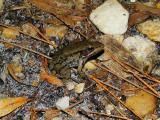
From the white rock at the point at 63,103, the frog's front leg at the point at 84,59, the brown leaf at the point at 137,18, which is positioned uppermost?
the brown leaf at the point at 137,18

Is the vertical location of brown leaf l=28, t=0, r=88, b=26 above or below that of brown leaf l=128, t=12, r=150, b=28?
above

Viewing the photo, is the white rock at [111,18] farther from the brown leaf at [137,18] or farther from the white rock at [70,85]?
the white rock at [70,85]

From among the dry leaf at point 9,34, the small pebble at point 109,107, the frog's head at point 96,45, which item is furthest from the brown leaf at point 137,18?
the dry leaf at point 9,34

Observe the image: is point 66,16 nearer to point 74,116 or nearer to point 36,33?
point 36,33

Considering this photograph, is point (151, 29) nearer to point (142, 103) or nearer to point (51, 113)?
point (142, 103)

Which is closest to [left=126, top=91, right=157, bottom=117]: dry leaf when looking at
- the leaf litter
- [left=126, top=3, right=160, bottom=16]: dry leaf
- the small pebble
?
the leaf litter

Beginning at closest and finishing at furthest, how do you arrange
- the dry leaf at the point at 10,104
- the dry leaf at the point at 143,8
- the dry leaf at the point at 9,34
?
the dry leaf at the point at 10,104, the dry leaf at the point at 9,34, the dry leaf at the point at 143,8

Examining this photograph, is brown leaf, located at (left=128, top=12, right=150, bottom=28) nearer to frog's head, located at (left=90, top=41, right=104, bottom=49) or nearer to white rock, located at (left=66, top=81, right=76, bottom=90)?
frog's head, located at (left=90, top=41, right=104, bottom=49)
